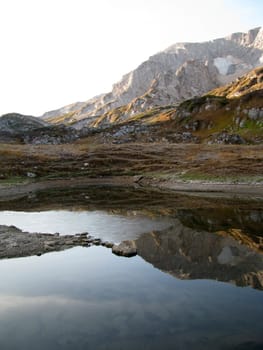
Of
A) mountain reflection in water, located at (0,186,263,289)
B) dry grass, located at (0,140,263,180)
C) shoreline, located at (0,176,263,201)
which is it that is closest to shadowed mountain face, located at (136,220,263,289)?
mountain reflection in water, located at (0,186,263,289)

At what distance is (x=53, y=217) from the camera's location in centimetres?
5706

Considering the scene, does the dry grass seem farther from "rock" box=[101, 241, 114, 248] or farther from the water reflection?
the water reflection

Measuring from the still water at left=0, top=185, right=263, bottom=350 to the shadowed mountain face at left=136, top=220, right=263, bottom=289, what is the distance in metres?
0.08

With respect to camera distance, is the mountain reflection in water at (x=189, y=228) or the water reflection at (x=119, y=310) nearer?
the water reflection at (x=119, y=310)

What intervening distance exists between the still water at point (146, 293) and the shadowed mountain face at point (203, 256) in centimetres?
8

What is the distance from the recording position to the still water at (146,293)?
1977 centimetres

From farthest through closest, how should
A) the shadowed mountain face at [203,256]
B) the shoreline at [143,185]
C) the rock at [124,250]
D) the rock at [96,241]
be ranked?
the shoreline at [143,185] < the rock at [96,241] < the rock at [124,250] < the shadowed mountain face at [203,256]

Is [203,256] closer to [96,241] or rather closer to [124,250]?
[124,250]

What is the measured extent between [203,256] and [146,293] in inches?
397

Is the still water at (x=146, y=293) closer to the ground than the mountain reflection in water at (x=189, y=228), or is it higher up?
higher up

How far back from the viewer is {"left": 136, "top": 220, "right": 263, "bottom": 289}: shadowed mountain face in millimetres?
29109

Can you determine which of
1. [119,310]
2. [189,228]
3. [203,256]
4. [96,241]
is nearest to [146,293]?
[119,310]

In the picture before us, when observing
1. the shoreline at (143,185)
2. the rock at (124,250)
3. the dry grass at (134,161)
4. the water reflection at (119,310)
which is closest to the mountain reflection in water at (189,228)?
the rock at (124,250)

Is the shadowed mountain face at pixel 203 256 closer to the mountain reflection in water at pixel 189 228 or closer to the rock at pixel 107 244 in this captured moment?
the mountain reflection in water at pixel 189 228
